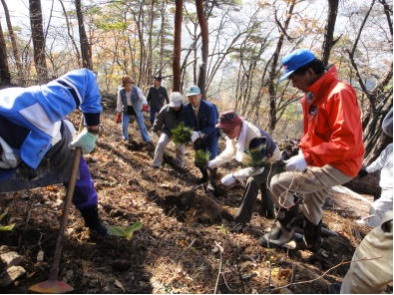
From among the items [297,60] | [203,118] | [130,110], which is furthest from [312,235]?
[130,110]

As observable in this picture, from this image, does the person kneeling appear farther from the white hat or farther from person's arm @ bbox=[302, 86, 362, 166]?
the white hat

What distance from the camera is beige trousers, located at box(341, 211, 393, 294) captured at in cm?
205

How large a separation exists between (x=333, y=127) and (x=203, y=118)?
12.0ft

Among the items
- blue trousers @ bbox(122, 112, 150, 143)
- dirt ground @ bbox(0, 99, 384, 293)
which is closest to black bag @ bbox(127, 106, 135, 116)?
blue trousers @ bbox(122, 112, 150, 143)

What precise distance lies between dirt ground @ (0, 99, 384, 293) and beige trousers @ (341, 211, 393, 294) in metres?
0.57

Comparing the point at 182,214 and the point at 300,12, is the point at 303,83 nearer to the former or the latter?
the point at 182,214

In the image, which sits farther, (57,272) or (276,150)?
(276,150)

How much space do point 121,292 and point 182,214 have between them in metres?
1.87

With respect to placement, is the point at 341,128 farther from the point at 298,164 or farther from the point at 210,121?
the point at 210,121

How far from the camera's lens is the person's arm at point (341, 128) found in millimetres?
2949

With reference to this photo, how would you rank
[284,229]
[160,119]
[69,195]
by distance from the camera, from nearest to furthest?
[69,195]
[284,229]
[160,119]

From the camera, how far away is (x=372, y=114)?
36.7 feet

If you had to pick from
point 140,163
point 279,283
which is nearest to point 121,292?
point 279,283

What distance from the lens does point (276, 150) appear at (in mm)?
→ 4520
